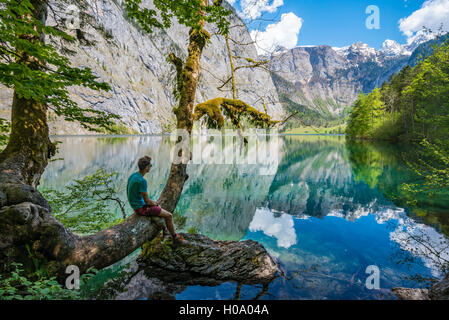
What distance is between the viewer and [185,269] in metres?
5.77

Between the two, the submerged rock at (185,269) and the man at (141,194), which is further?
the submerged rock at (185,269)

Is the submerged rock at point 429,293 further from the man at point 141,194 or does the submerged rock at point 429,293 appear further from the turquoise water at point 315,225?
the man at point 141,194

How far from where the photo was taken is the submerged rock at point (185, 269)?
206 inches

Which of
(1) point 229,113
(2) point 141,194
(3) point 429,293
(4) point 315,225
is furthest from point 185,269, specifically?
(4) point 315,225

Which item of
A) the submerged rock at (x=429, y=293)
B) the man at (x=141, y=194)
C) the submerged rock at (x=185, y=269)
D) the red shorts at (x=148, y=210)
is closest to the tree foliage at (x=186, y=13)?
the man at (x=141, y=194)

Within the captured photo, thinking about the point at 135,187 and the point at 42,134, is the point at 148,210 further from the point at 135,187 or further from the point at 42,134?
the point at 42,134

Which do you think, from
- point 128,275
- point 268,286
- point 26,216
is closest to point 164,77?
point 26,216

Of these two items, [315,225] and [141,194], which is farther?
[315,225]

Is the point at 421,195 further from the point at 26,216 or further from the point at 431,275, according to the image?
the point at 26,216

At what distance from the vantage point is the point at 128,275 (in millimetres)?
5660

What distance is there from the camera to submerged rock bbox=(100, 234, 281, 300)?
17.1 feet
